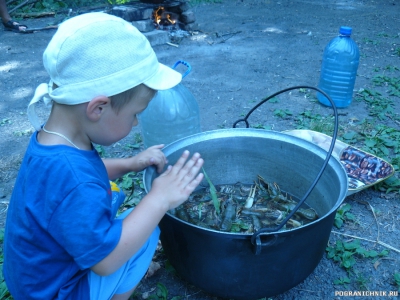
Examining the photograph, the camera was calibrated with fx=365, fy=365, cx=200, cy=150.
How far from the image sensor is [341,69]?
408 cm

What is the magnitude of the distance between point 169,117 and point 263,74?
222cm

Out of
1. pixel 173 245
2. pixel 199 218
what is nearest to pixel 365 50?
pixel 199 218

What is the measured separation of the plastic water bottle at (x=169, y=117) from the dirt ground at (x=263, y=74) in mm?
339

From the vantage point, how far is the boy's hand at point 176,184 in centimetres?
141

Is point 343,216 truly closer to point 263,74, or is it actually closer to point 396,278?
point 396,278

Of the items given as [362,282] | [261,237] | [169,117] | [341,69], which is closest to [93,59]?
[261,237]

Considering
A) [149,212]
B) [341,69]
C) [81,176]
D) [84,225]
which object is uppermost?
[81,176]

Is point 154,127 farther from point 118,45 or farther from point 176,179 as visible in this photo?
point 118,45

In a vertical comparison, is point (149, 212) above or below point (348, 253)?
above

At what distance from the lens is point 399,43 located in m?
5.96

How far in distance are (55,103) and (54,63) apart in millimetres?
166

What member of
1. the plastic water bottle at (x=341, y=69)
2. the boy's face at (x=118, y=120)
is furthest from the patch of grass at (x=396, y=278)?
the plastic water bottle at (x=341, y=69)

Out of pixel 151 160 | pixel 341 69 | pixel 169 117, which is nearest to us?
pixel 151 160

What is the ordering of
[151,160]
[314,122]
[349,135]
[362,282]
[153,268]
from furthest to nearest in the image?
[314,122], [349,135], [153,268], [362,282], [151,160]
